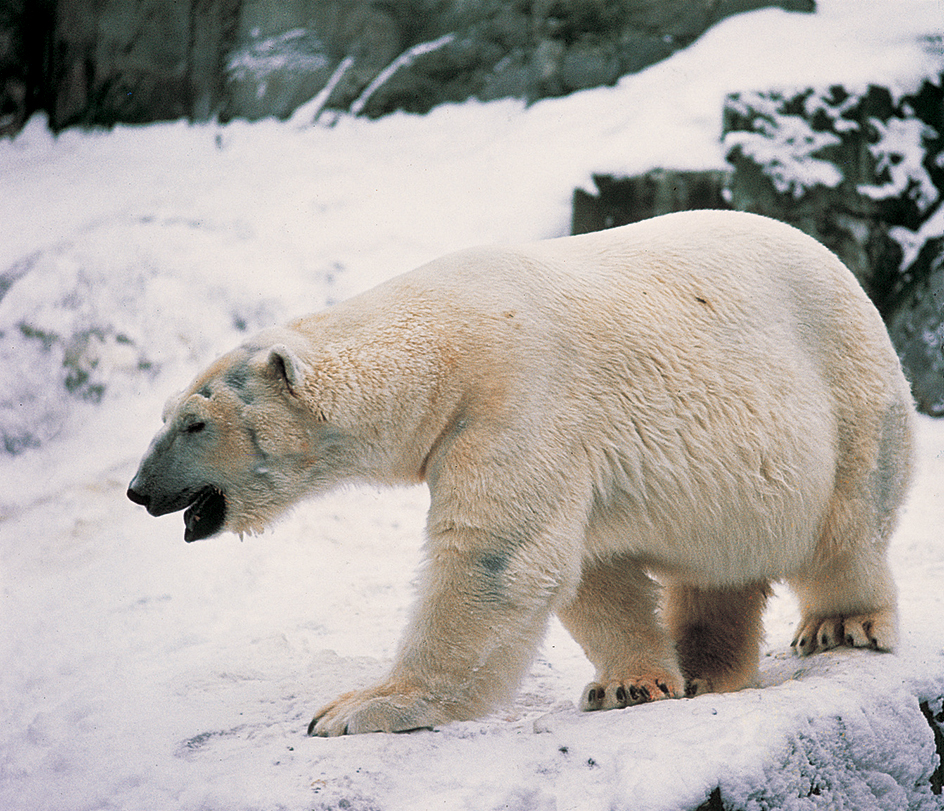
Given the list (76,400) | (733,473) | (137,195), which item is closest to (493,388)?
(733,473)

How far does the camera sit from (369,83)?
9.59 metres

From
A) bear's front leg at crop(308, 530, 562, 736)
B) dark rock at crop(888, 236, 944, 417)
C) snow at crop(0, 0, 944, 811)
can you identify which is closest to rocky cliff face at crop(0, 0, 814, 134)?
snow at crop(0, 0, 944, 811)

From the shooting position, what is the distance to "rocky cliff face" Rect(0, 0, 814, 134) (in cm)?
888

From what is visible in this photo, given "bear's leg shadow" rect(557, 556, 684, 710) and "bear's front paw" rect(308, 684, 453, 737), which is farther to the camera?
"bear's leg shadow" rect(557, 556, 684, 710)

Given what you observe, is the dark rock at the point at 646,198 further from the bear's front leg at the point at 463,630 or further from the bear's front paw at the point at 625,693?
the bear's front leg at the point at 463,630

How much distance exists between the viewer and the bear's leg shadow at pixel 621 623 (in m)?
3.39

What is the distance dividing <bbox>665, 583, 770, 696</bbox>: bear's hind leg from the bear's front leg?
1.04m

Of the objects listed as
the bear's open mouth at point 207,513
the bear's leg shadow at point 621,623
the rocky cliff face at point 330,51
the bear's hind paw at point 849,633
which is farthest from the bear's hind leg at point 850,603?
the rocky cliff face at point 330,51

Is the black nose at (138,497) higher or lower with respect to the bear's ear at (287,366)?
lower

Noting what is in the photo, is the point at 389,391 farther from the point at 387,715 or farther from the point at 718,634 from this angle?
the point at 718,634

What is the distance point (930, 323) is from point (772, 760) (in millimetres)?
6476

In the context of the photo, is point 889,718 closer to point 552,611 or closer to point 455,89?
point 552,611

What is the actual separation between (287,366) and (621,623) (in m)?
1.48

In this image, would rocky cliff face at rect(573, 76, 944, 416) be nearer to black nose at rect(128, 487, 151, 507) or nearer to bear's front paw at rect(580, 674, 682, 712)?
bear's front paw at rect(580, 674, 682, 712)
